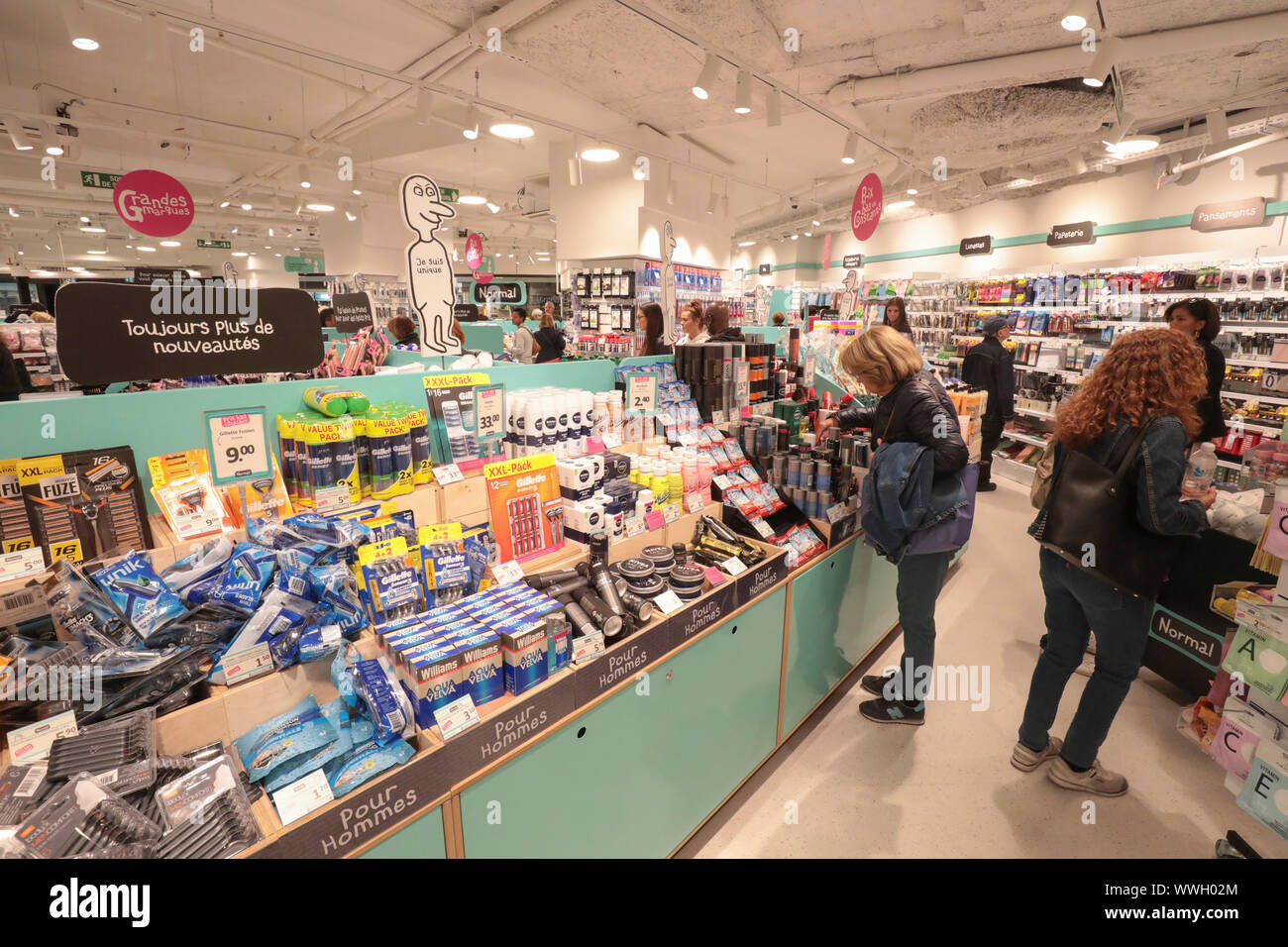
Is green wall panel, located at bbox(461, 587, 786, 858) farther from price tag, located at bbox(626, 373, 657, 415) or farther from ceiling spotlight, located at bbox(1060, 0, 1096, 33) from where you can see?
ceiling spotlight, located at bbox(1060, 0, 1096, 33)

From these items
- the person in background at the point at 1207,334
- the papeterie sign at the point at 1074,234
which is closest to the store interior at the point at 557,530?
the person in background at the point at 1207,334

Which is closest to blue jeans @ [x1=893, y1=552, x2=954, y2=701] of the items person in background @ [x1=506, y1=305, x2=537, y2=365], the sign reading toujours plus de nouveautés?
the sign reading toujours plus de nouveautés

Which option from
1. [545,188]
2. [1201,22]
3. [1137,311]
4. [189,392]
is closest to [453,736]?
[189,392]

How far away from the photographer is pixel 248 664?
1.55 meters

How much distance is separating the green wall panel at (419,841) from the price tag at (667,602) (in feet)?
3.16

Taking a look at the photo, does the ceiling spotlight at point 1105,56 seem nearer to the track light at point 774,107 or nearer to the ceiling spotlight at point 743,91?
the track light at point 774,107

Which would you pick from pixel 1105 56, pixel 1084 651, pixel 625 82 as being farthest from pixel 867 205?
pixel 1084 651

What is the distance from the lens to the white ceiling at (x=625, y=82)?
4.96 metres

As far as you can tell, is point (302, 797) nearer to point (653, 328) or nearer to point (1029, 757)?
point (1029, 757)

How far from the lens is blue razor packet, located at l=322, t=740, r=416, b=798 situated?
138 centimetres

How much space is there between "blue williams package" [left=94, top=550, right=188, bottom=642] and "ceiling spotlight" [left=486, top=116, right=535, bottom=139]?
6.79m

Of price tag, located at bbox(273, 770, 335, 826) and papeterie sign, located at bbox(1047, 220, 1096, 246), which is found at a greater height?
papeterie sign, located at bbox(1047, 220, 1096, 246)

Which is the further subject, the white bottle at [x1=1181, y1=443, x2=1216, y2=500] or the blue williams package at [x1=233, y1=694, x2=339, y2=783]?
the white bottle at [x1=1181, y1=443, x2=1216, y2=500]

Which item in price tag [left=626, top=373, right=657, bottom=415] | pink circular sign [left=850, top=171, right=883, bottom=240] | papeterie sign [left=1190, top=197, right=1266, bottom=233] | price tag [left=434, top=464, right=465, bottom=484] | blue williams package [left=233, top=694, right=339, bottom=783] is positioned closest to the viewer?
blue williams package [left=233, top=694, right=339, bottom=783]
